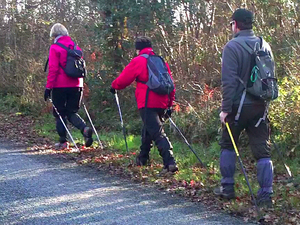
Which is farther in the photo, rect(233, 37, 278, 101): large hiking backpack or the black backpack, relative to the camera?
the black backpack

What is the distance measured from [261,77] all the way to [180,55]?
6.84 meters

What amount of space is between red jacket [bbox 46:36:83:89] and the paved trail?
1.92 meters

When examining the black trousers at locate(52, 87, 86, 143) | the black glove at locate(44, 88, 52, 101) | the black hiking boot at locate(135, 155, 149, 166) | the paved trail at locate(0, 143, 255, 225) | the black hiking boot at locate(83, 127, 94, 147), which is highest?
the black glove at locate(44, 88, 52, 101)

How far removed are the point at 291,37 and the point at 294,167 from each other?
13.4ft

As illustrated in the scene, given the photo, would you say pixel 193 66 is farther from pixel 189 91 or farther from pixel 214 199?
pixel 214 199

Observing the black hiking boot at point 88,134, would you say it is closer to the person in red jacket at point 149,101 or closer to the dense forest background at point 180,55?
the person in red jacket at point 149,101

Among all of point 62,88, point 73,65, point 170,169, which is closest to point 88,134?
point 62,88

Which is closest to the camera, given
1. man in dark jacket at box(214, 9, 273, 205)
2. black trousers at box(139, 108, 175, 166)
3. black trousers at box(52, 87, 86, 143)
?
man in dark jacket at box(214, 9, 273, 205)

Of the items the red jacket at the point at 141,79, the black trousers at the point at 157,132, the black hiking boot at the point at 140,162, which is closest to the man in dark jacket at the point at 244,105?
the black trousers at the point at 157,132

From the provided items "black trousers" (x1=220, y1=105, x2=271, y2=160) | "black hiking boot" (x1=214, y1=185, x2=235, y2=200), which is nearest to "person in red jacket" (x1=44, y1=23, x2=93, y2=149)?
"black hiking boot" (x1=214, y1=185, x2=235, y2=200)

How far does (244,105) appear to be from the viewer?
228 inches

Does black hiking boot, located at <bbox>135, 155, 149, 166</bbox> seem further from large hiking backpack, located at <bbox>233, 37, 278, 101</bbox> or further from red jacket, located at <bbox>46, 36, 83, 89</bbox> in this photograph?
large hiking backpack, located at <bbox>233, 37, 278, 101</bbox>

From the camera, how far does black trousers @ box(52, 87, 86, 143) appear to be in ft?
31.3

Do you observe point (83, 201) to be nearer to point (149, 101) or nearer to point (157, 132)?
point (157, 132)
